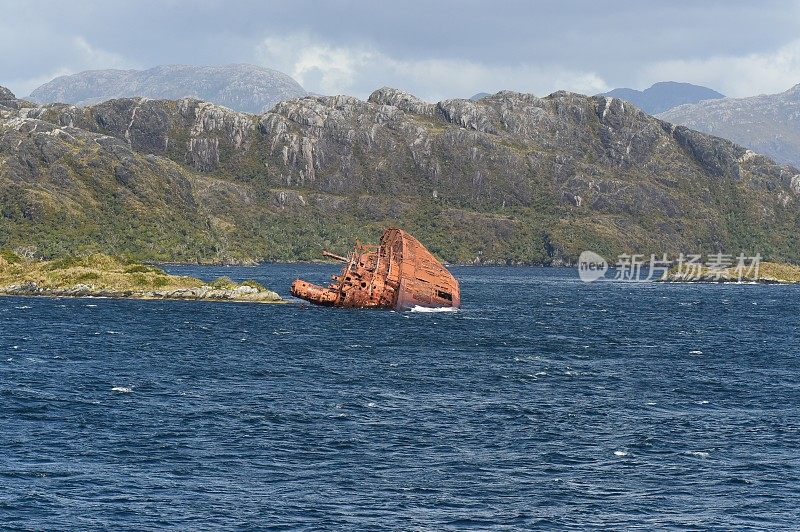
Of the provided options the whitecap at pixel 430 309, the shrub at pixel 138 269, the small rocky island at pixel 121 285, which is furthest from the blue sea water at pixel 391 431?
the shrub at pixel 138 269

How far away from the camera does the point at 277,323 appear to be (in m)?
137

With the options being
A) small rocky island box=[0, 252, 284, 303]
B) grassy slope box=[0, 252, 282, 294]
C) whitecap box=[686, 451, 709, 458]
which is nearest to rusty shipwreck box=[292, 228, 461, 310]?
small rocky island box=[0, 252, 284, 303]

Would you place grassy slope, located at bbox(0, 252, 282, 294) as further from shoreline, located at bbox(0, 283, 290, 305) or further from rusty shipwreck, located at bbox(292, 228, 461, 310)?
rusty shipwreck, located at bbox(292, 228, 461, 310)

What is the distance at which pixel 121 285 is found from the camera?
563ft

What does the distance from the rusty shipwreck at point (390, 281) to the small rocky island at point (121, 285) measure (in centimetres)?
1360

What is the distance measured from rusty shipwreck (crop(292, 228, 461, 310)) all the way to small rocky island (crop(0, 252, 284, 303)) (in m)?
13.6

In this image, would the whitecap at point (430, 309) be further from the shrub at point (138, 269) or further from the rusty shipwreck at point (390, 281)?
the shrub at point (138, 269)

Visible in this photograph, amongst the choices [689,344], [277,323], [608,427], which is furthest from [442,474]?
[277,323]

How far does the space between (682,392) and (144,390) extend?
139ft

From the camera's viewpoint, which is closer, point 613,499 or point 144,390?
point 613,499

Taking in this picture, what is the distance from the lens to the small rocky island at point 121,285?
557ft

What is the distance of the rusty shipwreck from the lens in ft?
504

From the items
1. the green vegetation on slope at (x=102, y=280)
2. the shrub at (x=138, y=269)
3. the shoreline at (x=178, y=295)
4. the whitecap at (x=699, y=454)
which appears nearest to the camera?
the whitecap at (x=699, y=454)

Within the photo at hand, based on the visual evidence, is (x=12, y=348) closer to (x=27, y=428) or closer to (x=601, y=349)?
(x=27, y=428)
